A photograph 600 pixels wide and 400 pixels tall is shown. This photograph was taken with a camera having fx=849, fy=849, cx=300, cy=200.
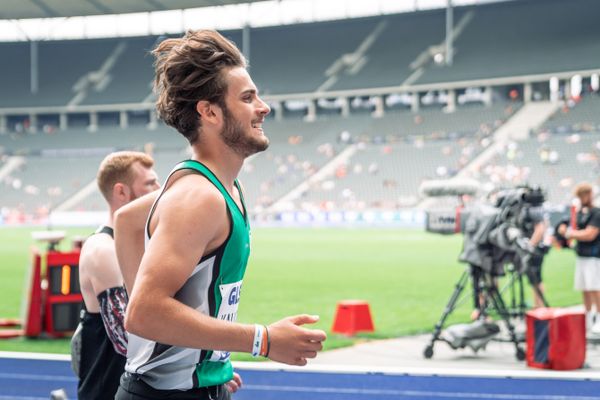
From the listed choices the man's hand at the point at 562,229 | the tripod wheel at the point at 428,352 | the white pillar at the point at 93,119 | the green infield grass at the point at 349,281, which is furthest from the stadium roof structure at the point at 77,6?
the white pillar at the point at 93,119

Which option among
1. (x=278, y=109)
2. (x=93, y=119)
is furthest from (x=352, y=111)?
(x=93, y=119)

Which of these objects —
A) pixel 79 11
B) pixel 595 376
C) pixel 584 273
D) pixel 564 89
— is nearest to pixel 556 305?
pixel 584 273

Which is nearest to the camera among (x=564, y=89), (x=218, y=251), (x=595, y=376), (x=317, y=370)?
(x=218, y=251)

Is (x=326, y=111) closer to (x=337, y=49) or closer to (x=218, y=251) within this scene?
(x=337, y=49)

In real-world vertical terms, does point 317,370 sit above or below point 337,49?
below

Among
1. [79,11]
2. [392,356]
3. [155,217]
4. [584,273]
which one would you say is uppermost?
[79,11]

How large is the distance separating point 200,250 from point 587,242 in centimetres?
806

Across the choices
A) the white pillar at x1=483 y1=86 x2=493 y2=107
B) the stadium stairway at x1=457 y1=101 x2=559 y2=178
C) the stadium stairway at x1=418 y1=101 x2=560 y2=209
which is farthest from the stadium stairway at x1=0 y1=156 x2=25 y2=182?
the white pillar at x1=483 y1=86 x2=493 y2=107

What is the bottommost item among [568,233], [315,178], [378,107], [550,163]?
[568,233]

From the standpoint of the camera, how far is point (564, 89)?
4606 centimetres

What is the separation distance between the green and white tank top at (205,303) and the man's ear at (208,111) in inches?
4.5

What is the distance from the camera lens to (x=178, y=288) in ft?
6.47

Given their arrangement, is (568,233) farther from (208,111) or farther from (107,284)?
(208,111)

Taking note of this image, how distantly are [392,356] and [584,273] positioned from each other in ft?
8.27
